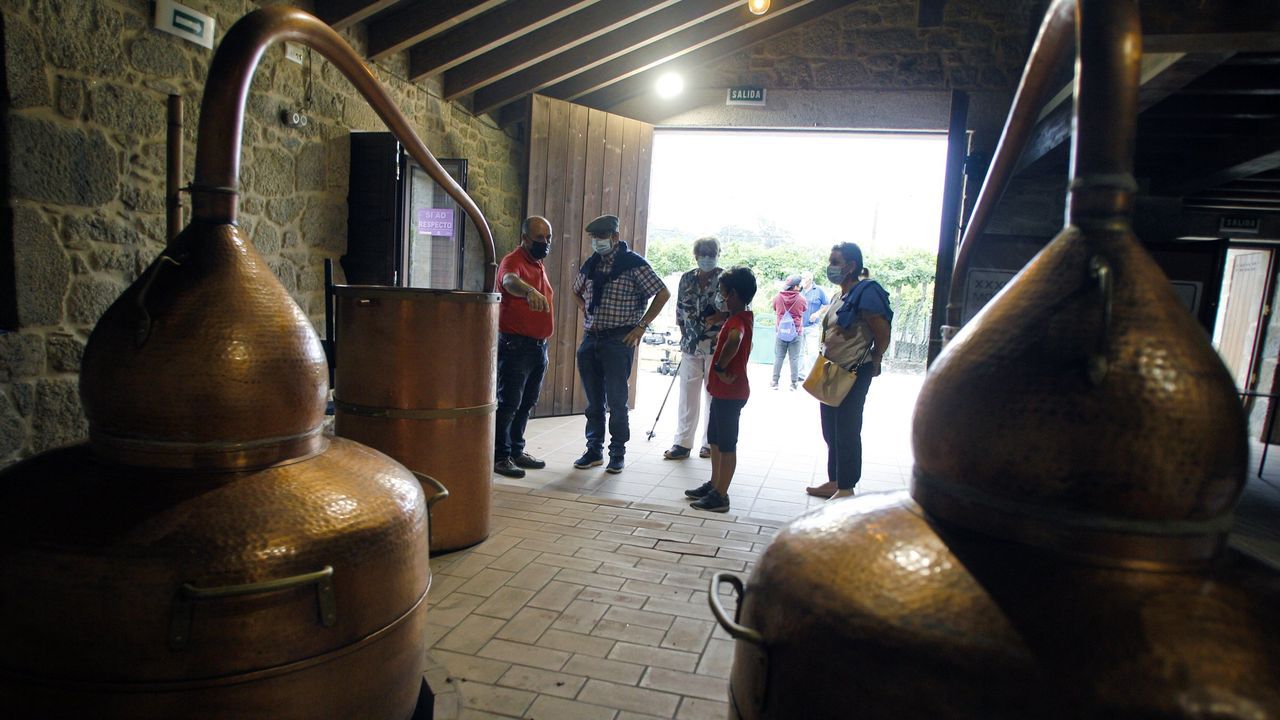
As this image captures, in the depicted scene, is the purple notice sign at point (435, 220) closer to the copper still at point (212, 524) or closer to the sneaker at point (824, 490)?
the sneaker at point (824, 490)

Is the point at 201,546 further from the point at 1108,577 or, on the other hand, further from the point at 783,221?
the point at 783,221

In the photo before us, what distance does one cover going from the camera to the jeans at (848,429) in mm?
4406

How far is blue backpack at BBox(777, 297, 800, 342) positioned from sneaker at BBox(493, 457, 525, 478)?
6.21m

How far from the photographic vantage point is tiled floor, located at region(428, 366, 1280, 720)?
2.33 meters

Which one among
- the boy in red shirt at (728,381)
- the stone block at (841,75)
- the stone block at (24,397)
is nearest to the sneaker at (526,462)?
the boy in red shirt at (728,381)

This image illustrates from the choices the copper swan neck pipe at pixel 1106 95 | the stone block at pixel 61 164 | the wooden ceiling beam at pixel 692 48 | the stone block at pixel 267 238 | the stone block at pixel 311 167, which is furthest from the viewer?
the wooden ceiling beam at pixel 692 48

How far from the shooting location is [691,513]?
4.35m

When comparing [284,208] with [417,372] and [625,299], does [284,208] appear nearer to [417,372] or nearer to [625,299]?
[417,372]

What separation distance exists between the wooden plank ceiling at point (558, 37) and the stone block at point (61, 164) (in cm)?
192

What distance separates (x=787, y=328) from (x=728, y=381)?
250 inches

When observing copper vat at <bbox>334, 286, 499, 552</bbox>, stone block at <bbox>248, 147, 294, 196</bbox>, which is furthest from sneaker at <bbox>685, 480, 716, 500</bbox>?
stone block at <bbox>248, 147, 294, 196</bbox>

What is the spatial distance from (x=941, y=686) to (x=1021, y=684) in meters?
0.09

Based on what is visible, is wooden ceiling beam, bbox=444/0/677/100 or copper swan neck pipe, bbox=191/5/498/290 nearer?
copper swan neck pipe, bbox=191/5/498/290

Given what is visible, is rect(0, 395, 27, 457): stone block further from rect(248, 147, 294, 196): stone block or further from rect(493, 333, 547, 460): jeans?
rect(493, 333, 547, 460): jeans
